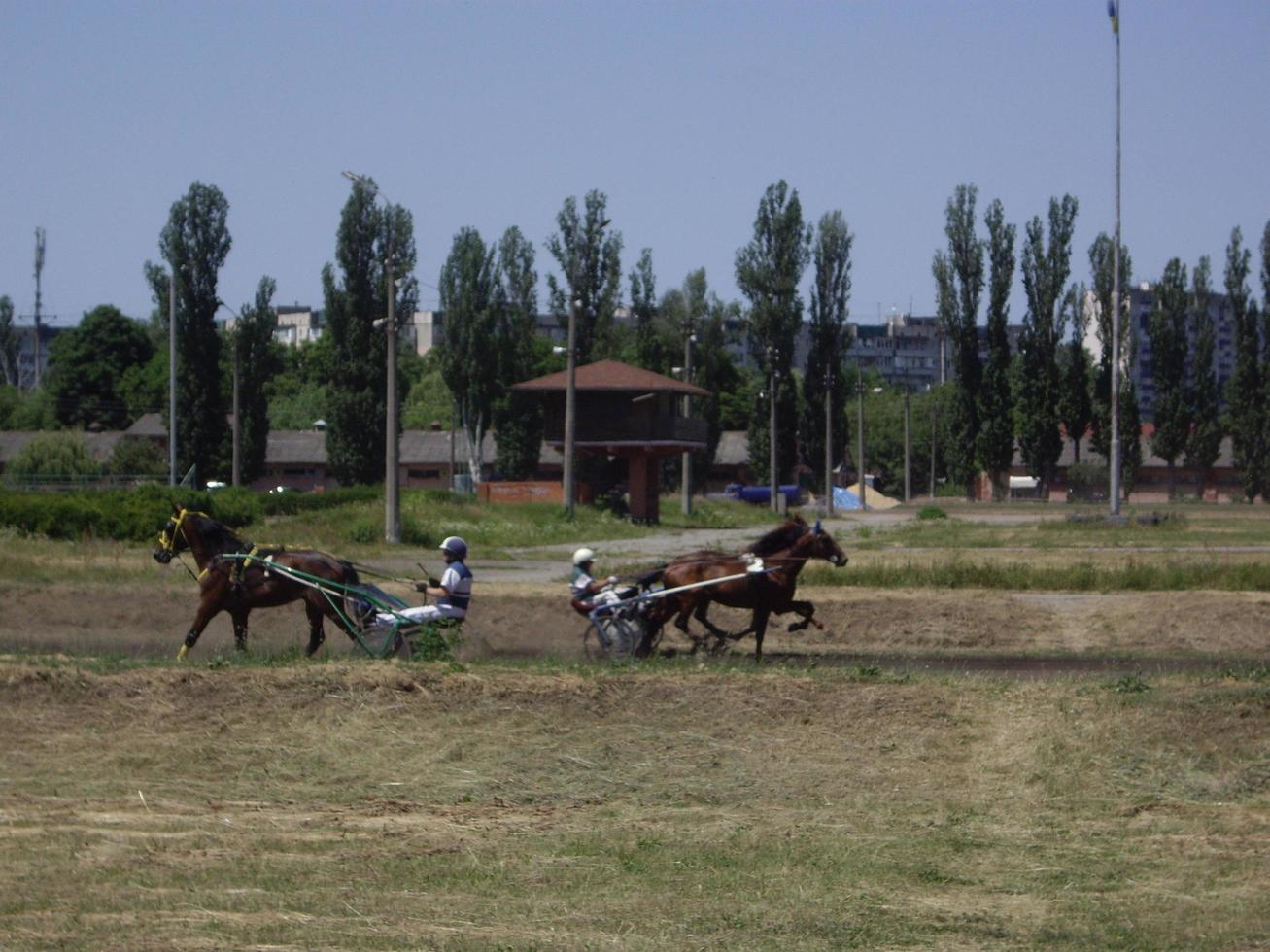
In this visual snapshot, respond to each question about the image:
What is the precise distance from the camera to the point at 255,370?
7862 centimetres

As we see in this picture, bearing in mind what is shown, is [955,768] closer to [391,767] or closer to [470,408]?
[391,767]

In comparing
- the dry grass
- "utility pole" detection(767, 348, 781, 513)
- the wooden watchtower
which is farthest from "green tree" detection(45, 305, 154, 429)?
the dry grass

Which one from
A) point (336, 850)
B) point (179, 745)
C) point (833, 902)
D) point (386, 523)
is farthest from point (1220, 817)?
point (386, 523)

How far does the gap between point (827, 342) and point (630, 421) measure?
2253 centimetres

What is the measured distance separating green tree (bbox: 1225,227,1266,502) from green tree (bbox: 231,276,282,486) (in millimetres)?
53402

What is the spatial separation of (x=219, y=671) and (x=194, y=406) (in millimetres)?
61231

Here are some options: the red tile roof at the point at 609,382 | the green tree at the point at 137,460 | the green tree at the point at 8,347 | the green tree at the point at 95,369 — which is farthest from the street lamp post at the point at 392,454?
the green tree at the point at 8,347

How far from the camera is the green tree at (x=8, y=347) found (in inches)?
5527

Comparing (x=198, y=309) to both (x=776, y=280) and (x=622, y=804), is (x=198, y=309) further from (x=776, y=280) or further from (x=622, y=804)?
(x=622, y=804)

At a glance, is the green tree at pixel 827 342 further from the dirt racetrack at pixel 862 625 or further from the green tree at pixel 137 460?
the dirt racetrack at pixel 862 625

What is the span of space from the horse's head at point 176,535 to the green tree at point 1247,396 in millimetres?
A: 82648

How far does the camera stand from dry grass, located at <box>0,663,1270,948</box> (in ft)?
30.0

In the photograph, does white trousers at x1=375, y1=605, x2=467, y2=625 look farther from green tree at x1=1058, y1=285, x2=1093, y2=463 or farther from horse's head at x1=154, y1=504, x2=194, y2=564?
green tree at x1=1058, y1=285, x2=1093, y2=463

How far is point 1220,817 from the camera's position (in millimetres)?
11883
